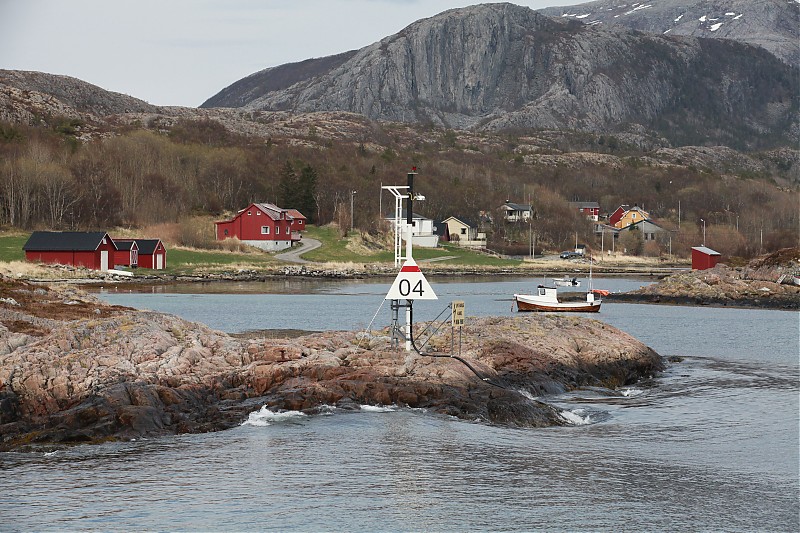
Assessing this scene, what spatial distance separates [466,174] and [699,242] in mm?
46326

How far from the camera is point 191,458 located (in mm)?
19703

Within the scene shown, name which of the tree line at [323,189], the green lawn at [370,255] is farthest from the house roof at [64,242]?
the green lawn at [370,255]

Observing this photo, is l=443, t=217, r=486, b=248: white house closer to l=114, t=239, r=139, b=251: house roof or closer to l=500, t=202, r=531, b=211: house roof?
l=500, t=202, r=531, b=211: house roof

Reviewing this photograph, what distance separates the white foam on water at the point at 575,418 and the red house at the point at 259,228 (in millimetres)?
78681

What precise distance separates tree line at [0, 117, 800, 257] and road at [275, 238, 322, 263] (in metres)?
6.04

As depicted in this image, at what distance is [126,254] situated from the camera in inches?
3209

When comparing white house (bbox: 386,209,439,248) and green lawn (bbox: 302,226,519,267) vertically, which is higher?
white house (bbox: 386,209,439,248)

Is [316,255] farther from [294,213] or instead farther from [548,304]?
[548,304]

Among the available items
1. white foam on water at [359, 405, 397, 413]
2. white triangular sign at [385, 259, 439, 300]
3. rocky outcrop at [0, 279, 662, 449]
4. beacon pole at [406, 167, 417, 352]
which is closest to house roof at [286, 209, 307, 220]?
rocky outcrop at [0, 279, 662, 449]

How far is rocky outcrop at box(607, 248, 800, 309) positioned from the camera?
69562mm

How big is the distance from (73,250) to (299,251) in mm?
29682

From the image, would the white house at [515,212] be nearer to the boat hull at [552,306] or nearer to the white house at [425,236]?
the white house at [425,236]

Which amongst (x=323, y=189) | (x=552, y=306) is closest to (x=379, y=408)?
(x=552, y=306)

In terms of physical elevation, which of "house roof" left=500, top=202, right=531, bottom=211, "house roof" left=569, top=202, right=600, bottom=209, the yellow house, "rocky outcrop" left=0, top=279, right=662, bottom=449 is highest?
"house roof" left=569, top=202, right=600, bottom=209
